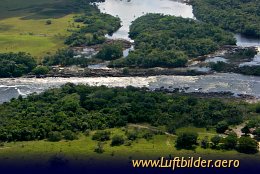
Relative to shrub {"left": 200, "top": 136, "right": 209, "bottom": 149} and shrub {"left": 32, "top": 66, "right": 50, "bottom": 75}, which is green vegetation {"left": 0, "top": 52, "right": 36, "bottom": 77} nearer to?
shrub {"left": 32, "top": 66, "right": 50, "bottom": 75}

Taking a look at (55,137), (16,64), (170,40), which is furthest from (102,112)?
(170,40)

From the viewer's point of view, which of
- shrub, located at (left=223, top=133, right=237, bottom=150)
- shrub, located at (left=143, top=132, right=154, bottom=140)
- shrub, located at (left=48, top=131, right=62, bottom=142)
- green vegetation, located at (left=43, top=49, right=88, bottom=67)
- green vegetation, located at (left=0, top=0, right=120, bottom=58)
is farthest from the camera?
green vegetation, located at (left=0, top=0, right=120, bottom=58)

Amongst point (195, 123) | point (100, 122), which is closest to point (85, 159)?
point (100, 122)

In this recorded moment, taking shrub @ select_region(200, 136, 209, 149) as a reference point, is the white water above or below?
above

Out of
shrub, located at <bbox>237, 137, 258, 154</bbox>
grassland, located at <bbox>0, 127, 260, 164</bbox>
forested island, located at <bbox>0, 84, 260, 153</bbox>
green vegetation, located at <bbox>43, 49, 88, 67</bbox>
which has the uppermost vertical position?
green vegetation, located at <bbox>43, 49, 88, 67</bbox>

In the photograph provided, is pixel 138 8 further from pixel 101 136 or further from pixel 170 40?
pixel 101 136

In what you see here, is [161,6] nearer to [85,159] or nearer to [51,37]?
[51,37]

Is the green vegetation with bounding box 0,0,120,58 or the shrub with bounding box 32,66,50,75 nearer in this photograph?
the shrub with bounding box 32,66,50,75

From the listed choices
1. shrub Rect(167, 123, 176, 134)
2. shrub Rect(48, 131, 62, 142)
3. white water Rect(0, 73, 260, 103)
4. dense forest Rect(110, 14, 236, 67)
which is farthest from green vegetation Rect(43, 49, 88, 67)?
shrub Rect(167, 123, 176, 134)
